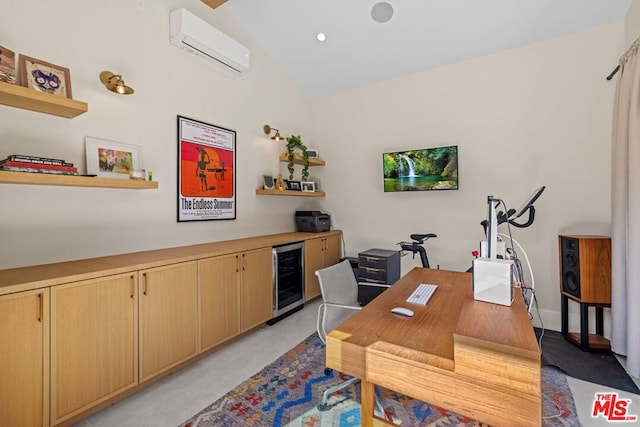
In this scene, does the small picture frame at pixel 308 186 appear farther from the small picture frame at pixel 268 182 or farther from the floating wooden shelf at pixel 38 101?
the floating wooden shelf at pixel 38 101

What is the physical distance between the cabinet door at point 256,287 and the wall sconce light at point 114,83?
63.3 inches

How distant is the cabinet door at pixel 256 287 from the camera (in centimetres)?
271

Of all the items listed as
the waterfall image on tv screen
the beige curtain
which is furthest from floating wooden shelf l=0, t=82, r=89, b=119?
the beige curtain

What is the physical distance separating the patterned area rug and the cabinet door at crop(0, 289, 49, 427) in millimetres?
775

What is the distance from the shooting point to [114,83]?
213 centimetres

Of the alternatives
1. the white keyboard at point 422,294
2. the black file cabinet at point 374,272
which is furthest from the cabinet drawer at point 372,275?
the white keyboard at point 422,294

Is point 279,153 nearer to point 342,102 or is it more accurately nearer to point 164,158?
point 342,102

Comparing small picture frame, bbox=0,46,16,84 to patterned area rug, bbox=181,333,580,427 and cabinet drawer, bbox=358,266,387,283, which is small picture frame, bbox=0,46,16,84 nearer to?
patterned area rug, bbox=181,333,580,427

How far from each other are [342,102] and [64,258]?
367 centimetres

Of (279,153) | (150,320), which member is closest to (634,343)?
(150,320)

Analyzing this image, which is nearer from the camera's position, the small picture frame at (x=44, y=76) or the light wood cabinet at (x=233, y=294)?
the small picture frame at (x=44, y=76)

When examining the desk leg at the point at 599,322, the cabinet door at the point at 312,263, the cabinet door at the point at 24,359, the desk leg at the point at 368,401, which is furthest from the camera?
the cabinet door at the point at 312,263

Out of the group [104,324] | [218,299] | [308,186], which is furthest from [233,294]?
[308,186]

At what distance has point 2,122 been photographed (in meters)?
1.75
